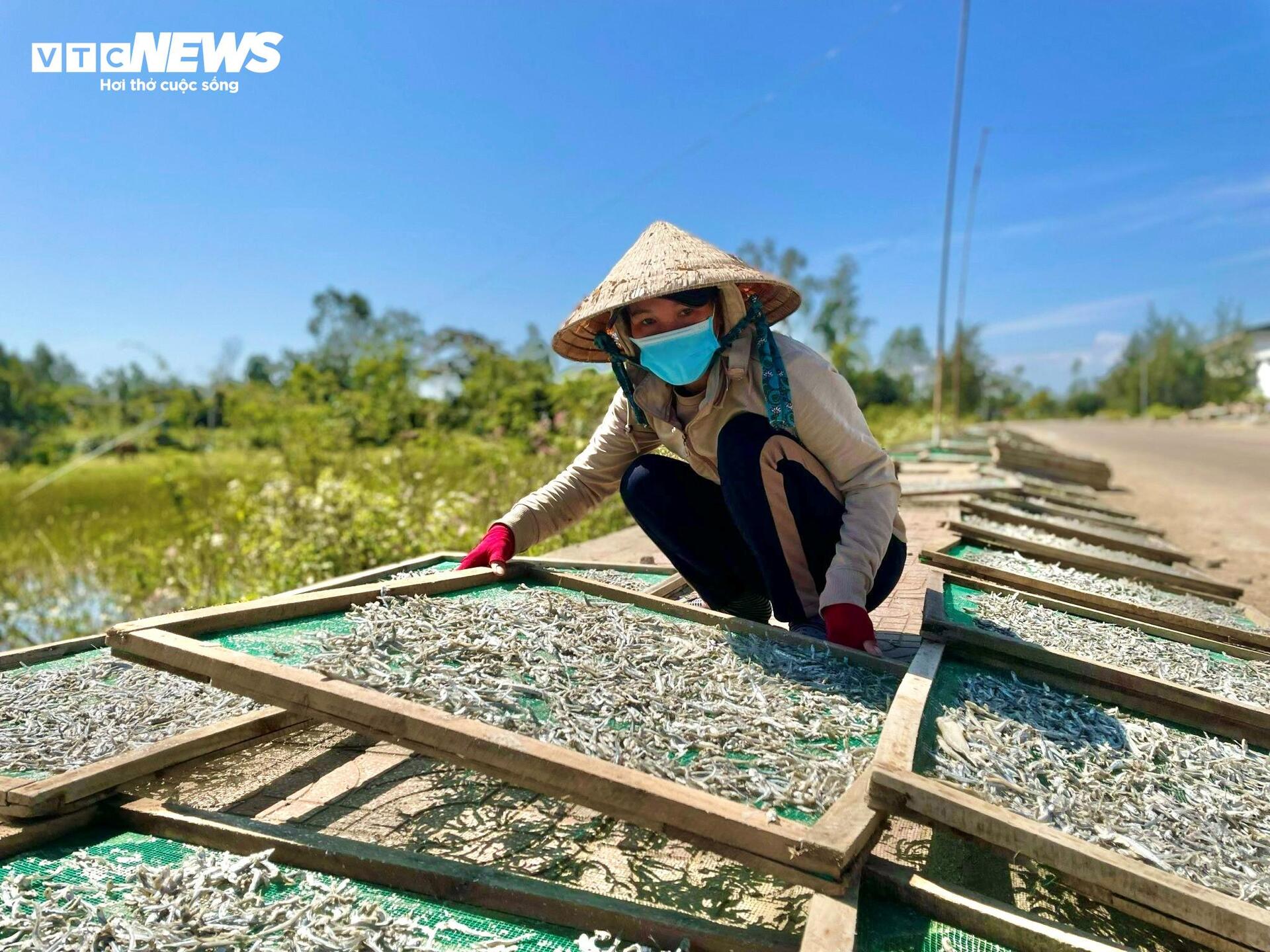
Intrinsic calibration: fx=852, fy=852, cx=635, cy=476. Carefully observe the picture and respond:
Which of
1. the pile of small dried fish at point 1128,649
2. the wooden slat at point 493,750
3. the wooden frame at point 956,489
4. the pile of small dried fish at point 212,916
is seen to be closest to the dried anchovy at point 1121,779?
the pile of small dried fish at point 1128,649

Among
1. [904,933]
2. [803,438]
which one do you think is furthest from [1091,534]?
[904,933]

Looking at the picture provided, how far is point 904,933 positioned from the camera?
1.35m

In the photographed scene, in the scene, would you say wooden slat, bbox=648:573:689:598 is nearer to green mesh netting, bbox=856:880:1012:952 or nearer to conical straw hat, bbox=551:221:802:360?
conical straw hat, bbox=551:221:802:360

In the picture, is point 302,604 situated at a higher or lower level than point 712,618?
higher

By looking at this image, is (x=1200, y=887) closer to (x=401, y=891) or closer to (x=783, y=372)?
(x=401, y=891)

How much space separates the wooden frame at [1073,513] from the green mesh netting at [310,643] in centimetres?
471

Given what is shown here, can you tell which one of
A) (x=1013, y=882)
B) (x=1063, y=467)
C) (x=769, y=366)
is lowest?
(x=1013, y=882)

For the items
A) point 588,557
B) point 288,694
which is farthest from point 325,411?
point 288,694

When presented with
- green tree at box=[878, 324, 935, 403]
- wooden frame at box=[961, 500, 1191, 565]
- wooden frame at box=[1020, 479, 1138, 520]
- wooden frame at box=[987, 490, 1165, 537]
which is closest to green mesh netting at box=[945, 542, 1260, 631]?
wooden frame at box=[961, 500, 1191, 565]

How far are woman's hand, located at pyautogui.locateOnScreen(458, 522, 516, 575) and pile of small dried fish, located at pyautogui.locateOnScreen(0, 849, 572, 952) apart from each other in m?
1.25

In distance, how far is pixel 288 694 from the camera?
164cm

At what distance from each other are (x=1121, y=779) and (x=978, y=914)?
0.64m

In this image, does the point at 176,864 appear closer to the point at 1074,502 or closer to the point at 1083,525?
the point at 1083,525

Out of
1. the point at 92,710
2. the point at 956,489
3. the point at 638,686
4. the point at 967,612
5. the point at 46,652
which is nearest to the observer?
the point at 638,686
